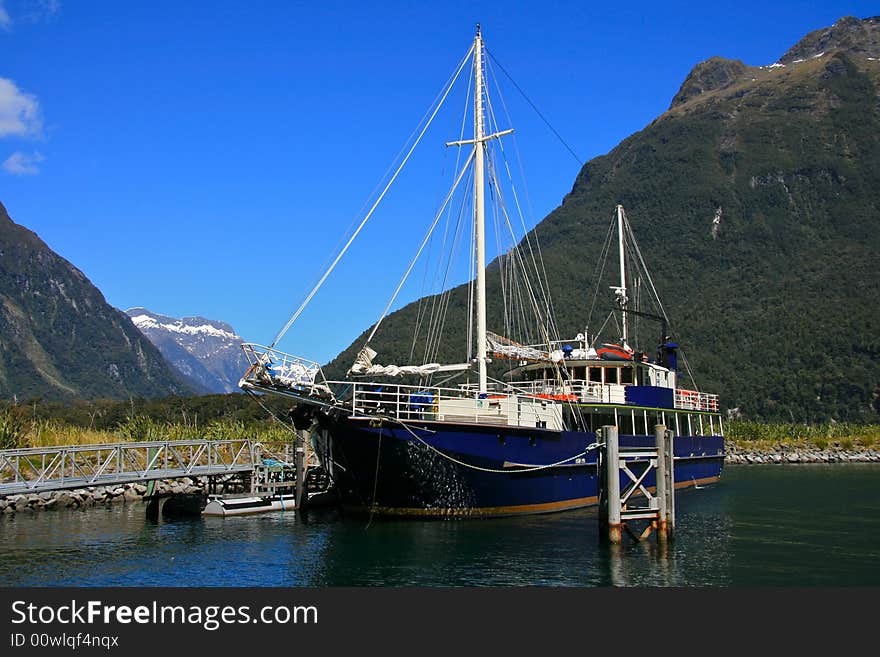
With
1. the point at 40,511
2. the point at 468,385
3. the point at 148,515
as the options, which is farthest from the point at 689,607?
the point at 40,511

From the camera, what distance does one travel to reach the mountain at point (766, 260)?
112 metres

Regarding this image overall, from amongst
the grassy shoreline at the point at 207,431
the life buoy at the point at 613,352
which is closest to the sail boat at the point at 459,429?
the life buoy at the point at 613,352

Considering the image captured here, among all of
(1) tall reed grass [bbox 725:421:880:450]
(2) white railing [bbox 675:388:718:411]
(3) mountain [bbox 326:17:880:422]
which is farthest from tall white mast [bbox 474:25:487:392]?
(3) mountain [bbox 326:17:880:422]

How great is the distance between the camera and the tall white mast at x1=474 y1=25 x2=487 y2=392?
30.4m

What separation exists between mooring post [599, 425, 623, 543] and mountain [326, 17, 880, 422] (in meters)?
75.6

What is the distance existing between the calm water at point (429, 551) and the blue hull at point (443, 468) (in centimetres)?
69

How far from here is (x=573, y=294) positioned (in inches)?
5571

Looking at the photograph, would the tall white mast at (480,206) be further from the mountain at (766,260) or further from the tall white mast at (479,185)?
the mountain at (766,260)

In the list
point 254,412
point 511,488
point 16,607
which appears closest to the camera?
point 16,607

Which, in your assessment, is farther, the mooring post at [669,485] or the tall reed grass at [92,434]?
the tall reed grass at [92,434]

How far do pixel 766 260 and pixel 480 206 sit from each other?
5436 inches

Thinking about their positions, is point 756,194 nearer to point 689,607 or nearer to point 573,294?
point 573,294

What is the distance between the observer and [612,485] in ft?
80.2

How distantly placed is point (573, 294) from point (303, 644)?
129m
